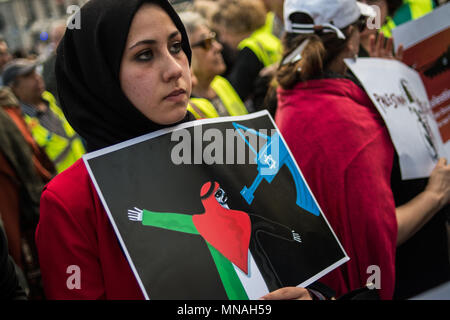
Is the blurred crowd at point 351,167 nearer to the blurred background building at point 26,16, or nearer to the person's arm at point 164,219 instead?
the person's arm at point 164,219

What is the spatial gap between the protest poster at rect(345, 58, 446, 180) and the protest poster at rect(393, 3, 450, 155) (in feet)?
0.34

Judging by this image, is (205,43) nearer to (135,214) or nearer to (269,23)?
(269,23)

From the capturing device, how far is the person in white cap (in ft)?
5.96

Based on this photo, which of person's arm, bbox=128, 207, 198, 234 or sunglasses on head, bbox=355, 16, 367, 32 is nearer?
person's arm, bbox=128, 207, 198, 234

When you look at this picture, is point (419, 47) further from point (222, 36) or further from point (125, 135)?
point (222, 36)

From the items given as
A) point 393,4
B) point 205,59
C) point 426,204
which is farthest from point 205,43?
point 426,204

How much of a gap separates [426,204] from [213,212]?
108 centimetres

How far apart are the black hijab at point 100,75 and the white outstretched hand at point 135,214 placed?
0.29m

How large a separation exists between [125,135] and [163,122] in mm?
140

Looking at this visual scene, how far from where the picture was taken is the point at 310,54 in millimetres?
2016

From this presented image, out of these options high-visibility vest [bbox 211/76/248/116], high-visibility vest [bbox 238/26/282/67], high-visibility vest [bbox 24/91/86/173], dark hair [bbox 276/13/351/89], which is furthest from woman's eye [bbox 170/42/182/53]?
high-visibility vest [bbox 24/91/86/173]

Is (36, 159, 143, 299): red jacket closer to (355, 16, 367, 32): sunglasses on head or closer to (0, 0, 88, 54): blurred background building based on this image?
(355, 16, 367, 32): sunglasses on head

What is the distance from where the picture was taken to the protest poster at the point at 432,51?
2266 millimetres
